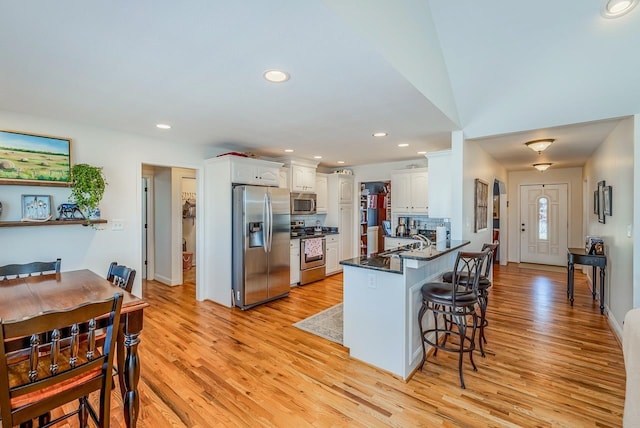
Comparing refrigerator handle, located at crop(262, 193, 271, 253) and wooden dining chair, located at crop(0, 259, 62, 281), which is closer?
wooden dining chair, located at crop(0, 259, 62, 281)

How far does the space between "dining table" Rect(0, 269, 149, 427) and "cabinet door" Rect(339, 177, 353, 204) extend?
15.4 feet

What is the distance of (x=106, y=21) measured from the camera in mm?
1536

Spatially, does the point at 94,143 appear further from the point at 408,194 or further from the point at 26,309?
the point at 408,194

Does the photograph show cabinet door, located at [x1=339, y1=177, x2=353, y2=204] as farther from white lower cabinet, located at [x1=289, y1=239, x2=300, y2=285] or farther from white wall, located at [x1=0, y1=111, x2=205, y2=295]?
white wall, located at [x1=0, y1=111, x2=205, y2=295]

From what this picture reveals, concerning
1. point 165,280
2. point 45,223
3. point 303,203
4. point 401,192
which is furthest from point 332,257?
point 45,223

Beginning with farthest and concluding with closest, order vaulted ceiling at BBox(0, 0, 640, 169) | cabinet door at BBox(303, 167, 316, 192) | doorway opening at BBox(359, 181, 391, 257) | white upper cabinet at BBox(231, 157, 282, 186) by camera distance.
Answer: doorway opening at BBox(359, 181, 391, 257), cabinet door at BBox(303, 167, 316, 192), white upper cabinet at BBox(231, 157, 282, 186), vaulted ceiling at BBox(0, 0, 640, 169)

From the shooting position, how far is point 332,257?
241 inches

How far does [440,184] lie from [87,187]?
13.5 ft

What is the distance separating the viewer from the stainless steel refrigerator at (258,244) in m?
4.11

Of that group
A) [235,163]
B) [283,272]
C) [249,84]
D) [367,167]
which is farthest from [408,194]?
[249,84]

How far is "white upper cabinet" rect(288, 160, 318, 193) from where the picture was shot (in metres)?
5.46

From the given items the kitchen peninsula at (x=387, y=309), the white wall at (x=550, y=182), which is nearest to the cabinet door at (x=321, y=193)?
the kitchen peninsula at (x=387, y=309)

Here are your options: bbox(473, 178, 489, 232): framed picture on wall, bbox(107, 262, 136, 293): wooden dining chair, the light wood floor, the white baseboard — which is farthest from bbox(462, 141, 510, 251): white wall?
the white baseboard

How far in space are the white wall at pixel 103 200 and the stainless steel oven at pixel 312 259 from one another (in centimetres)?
241
